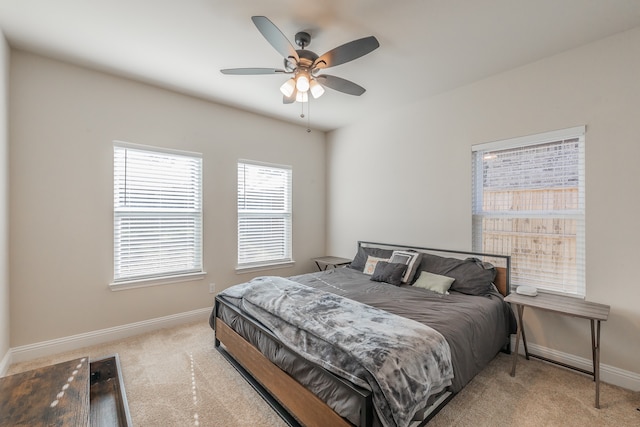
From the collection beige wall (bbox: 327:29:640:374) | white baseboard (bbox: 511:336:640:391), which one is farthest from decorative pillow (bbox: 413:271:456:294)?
white baseboard (bbox: 511:336:640:391)

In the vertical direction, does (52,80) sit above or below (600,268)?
above

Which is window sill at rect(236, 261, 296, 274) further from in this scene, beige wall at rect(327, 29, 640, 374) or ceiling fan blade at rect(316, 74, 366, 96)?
ceiling fan blade at rect(316, 74, 366, 96)

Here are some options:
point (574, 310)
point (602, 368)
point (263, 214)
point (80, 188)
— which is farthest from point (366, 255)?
point (80, 188)

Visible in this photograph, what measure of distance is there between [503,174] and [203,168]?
140 inches

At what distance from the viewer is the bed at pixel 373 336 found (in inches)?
58.1

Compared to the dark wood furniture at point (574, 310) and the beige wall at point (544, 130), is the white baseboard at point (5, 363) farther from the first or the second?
the dark wood furniture at point (574, 310)

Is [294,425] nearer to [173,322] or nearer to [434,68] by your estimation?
[173,322]

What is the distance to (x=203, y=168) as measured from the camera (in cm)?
366

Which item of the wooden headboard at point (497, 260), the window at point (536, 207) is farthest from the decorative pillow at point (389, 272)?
the window at point (536, 207)

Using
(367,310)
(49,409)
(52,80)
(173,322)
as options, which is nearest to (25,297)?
(173,322)

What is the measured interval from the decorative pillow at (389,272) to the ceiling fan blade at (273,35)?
2345mm

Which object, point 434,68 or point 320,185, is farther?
point 320,185

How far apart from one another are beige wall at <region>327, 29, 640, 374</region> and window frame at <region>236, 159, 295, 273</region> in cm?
129

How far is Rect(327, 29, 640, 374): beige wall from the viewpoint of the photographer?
7.50 feet
